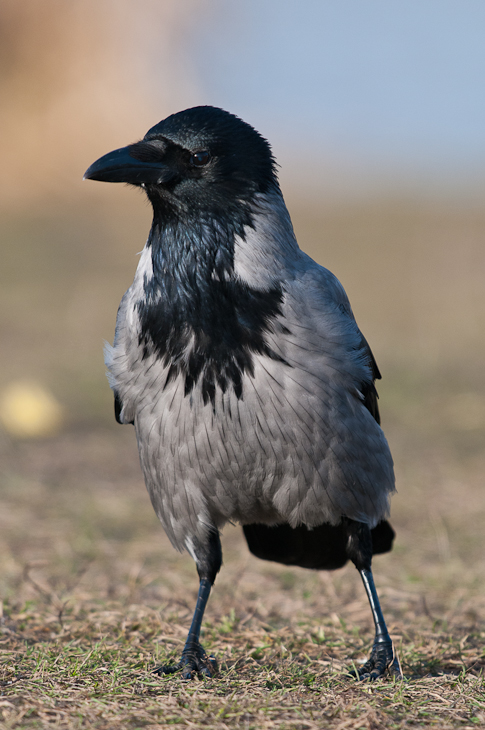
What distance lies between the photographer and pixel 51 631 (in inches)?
149

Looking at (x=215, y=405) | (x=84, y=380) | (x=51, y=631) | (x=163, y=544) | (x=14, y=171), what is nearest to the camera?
(x=215, y=405)

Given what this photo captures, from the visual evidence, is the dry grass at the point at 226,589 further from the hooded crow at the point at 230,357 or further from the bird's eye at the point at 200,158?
the bird's eye at the point at 200,158

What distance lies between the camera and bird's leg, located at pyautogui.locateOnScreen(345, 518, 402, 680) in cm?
317

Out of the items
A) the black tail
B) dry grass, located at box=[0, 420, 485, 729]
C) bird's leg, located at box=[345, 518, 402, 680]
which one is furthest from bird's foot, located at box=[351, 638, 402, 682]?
the black tail

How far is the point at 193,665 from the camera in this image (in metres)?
3.15

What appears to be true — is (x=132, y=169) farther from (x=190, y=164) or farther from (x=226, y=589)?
(x=226, y=589)

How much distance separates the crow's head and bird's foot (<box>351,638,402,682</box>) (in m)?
2.09

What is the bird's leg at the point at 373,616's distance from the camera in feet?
10.4

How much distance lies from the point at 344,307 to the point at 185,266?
84cm

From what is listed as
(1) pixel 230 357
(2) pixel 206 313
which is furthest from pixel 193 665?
(2) pixel 206 313

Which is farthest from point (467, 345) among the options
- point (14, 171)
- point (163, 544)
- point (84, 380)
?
point (14, 171)

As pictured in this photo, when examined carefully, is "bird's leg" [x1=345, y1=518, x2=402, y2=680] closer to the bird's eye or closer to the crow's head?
the crow's head

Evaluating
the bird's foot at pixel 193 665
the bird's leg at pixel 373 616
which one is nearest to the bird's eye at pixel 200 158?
the bird's leg at pixel 373 616

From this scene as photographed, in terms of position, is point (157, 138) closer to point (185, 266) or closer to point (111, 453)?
point (185, 266)
